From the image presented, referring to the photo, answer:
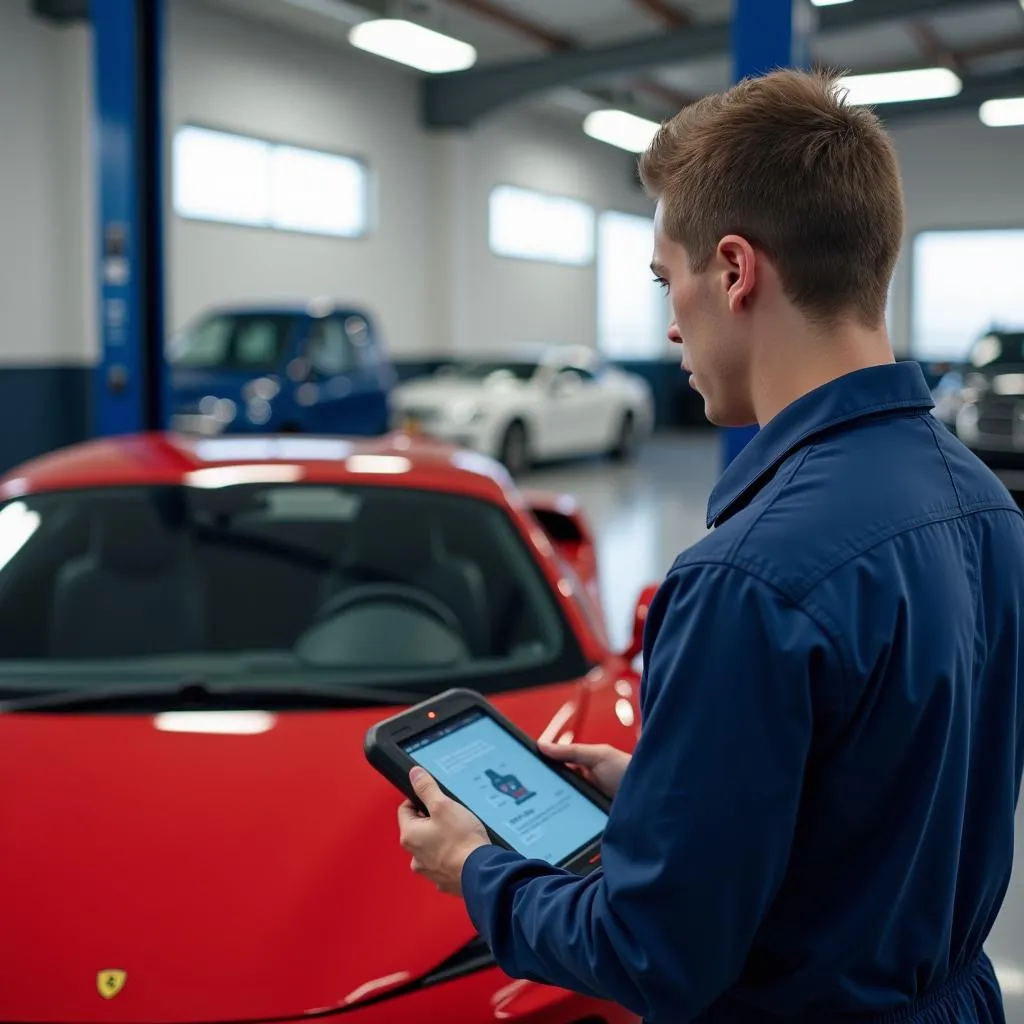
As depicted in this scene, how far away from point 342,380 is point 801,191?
933cm

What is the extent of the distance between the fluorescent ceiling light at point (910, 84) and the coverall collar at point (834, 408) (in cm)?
1376

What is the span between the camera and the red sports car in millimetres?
1716

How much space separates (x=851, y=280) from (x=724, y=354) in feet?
0.38

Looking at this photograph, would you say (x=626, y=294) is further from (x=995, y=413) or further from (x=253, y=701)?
(x=253, y=701)

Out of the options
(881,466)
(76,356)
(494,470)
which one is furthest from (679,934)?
(76,356)

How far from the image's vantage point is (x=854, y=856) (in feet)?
3.16

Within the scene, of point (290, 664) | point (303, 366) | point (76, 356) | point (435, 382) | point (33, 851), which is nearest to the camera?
point (33, 851)

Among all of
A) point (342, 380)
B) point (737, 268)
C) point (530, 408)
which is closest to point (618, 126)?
point (530, 408)

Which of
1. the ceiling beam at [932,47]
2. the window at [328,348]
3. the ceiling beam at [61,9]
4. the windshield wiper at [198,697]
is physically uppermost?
the ceiling beam at [932,47]

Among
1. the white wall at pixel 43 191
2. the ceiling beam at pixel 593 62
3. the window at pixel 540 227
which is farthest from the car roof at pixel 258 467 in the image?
the window at pixel 540 227

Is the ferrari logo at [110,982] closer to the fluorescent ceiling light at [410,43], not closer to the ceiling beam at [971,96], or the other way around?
the fluorescent ceiling light at [410,43]

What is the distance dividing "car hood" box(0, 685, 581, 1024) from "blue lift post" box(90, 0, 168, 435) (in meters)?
4.19

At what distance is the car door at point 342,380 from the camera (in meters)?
9.84

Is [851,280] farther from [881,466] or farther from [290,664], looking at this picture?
[290,664]
